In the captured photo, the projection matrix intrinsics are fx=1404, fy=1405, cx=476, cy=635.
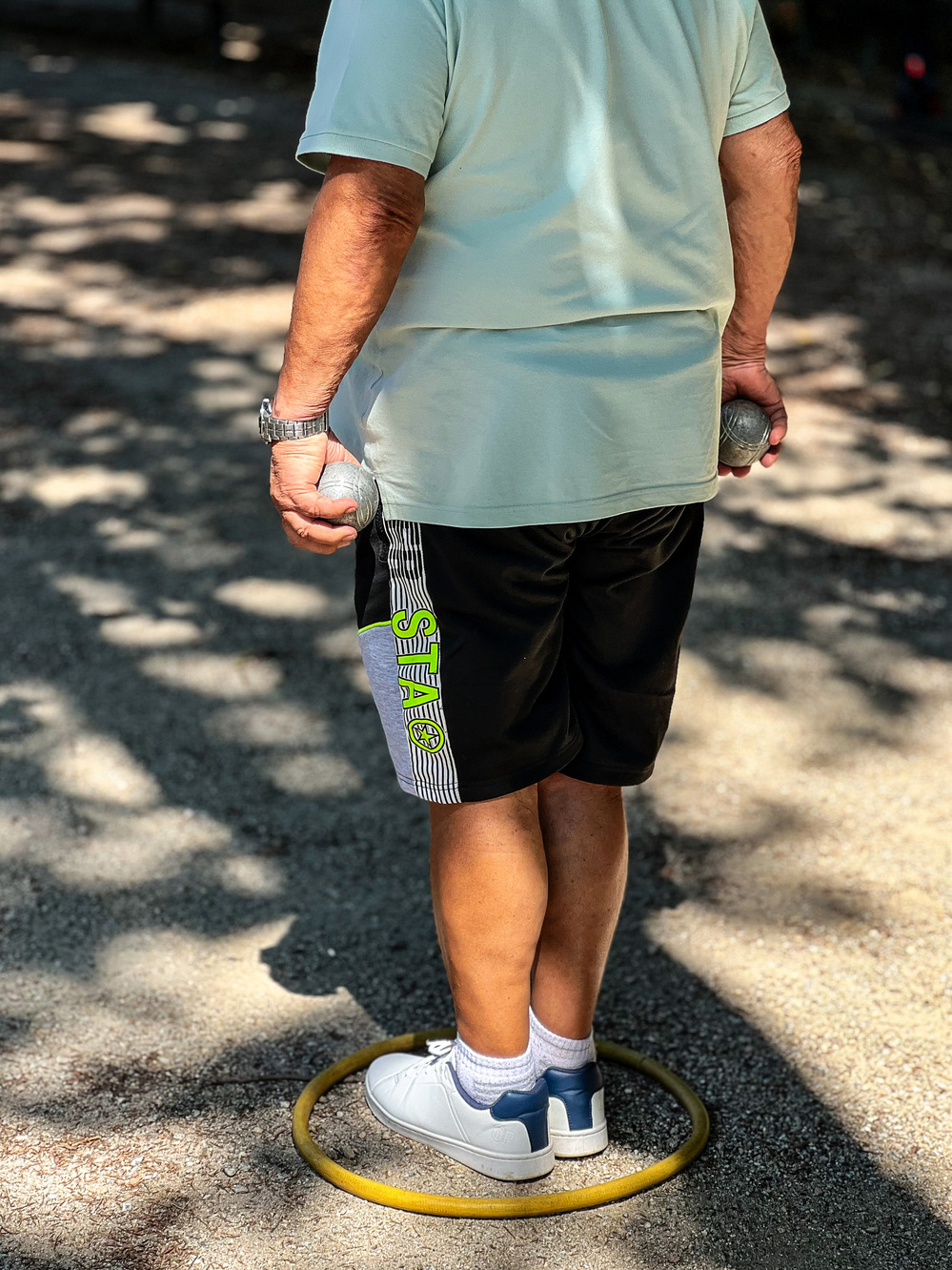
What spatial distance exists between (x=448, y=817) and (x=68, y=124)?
7.90 m

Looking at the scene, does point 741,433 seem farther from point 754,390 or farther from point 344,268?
point 344,268

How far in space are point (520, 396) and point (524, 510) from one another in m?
0.16

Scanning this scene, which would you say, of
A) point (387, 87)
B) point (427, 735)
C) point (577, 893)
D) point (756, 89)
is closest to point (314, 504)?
point (427, 735)

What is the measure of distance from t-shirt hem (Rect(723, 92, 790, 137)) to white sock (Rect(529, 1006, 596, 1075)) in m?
1.46

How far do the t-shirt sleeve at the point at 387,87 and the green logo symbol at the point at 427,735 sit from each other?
0.78 m

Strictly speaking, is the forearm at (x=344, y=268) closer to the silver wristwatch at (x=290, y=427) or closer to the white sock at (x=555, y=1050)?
the silver wristwatch at (x=290, y=427)

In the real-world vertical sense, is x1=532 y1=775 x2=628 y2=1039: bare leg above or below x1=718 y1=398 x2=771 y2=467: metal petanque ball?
below

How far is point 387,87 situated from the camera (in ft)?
5.78

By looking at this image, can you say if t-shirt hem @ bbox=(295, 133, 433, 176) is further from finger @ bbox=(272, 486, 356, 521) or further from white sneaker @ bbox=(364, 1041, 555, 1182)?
white sneaker @ bbox=(364, 1041, 555, 1182)

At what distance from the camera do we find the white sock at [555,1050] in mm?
2387

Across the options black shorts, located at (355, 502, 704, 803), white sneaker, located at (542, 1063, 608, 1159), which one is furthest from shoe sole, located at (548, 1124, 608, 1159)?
black shorts, located at (355, 502, 704, 803)

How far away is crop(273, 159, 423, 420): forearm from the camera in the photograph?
182 centimetres

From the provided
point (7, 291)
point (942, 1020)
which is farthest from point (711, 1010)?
point (7, 291)

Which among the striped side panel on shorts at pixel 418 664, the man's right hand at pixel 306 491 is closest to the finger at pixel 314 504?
the man's right hand at pixel 306 491
